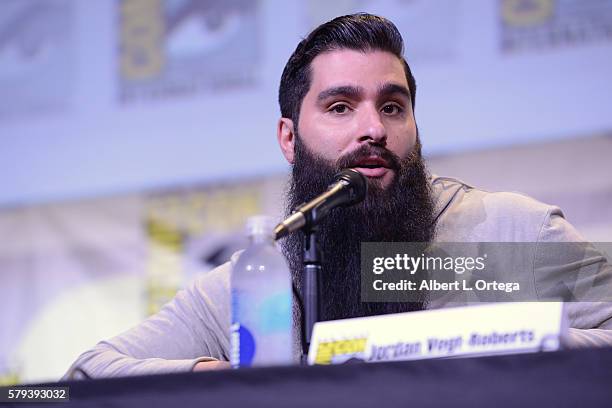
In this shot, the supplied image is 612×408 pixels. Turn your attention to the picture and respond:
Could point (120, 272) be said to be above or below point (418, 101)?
below

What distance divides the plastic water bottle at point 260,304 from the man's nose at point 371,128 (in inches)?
25.4

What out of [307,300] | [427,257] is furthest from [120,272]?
[307,300]

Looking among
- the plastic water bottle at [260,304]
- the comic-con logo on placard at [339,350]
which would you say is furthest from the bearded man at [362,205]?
the comic-con logo on placard at [339,350]

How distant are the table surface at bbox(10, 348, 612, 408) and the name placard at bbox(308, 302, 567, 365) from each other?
63mm

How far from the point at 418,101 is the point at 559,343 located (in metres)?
1.91

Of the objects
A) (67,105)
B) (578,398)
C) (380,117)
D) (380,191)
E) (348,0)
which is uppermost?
(348,0)

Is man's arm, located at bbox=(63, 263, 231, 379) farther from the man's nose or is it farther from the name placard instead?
the name placard

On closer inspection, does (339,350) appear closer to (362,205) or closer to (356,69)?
(362,205)

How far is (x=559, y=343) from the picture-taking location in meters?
1.15

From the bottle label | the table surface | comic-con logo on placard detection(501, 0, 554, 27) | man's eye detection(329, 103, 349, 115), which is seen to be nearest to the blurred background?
comic-con logo on placard detection(501, 0, 554, 27)

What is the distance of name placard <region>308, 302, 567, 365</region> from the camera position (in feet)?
3.76

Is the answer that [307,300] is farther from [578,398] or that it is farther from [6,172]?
[6,172]

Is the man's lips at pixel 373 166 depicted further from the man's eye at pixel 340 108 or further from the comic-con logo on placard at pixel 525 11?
the comic-con logo on placard at pixel 525 11

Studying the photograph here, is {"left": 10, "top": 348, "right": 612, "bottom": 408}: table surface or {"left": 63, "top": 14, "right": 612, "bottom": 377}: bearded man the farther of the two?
{"left": 63, "top": 14, "right": 612, "bottom": 377}: bearded man
